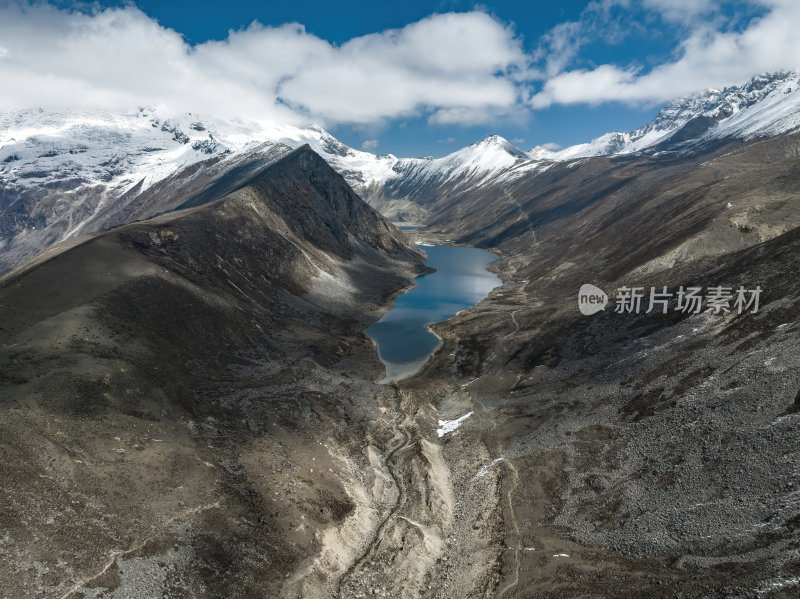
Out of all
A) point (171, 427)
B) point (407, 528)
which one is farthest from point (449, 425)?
point (171, 427)

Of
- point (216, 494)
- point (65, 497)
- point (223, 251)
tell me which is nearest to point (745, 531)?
point (216, 494)

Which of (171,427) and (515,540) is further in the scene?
(171,427)

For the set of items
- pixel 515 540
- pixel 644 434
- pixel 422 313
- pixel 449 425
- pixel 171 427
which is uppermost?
pixel 422 313

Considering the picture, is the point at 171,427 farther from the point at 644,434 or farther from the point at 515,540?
the point at 644,434

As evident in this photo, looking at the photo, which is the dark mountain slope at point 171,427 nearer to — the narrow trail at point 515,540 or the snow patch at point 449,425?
the snow patch at point 449,425

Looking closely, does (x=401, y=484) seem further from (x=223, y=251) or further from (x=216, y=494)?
(x=223, y=251)

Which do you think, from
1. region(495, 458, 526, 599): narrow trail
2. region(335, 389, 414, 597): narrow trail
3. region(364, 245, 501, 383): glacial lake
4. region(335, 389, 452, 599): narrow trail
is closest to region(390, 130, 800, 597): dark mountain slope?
region(495, 458, 526, 599): narrow trail

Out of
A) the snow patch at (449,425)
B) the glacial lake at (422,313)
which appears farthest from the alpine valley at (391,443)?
the glacial lake at (422,313)

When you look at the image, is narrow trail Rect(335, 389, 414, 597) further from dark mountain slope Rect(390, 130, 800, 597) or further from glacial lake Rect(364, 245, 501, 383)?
glacial lake Rect(364, 245, 501, 383)
